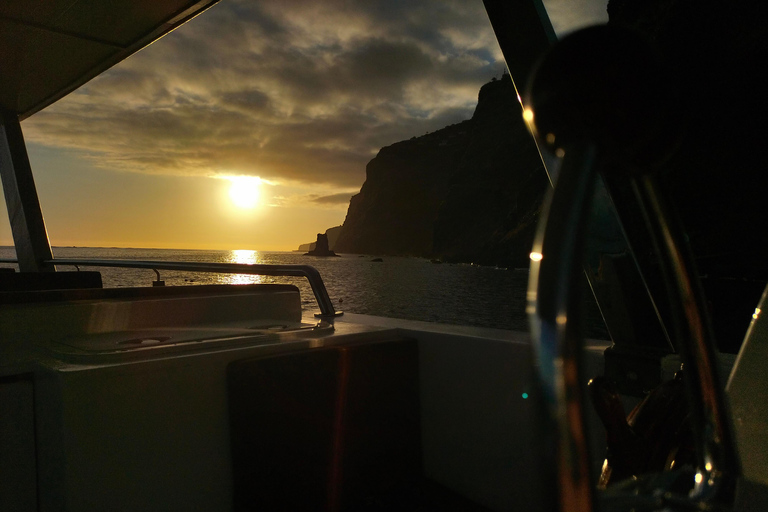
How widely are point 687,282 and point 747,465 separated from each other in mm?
307

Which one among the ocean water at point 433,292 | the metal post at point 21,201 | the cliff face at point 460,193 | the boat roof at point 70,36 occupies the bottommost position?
the ocean water at point 433,292


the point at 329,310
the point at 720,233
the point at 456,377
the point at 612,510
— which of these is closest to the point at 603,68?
the point at 612,510

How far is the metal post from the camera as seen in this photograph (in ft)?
12.3

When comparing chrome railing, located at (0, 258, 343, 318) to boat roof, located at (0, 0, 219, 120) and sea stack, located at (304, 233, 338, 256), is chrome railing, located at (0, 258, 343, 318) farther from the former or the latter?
sea stack, located at (304, 233, 338, 256)

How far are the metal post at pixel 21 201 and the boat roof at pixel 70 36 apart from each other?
0.31 m

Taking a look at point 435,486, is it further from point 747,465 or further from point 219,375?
point 747,465

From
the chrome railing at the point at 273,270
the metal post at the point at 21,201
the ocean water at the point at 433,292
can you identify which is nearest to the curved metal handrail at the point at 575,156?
the chrome railing at the point at 273,270

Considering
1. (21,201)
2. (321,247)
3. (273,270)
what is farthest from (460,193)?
(273,270)

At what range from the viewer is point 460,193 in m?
46.3

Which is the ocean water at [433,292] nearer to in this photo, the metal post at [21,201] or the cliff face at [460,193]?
the cliff face at [460,193]

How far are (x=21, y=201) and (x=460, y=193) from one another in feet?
144

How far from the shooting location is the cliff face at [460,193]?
37281mm

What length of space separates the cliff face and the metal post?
55.6 feet

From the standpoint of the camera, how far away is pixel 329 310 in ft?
7.38
